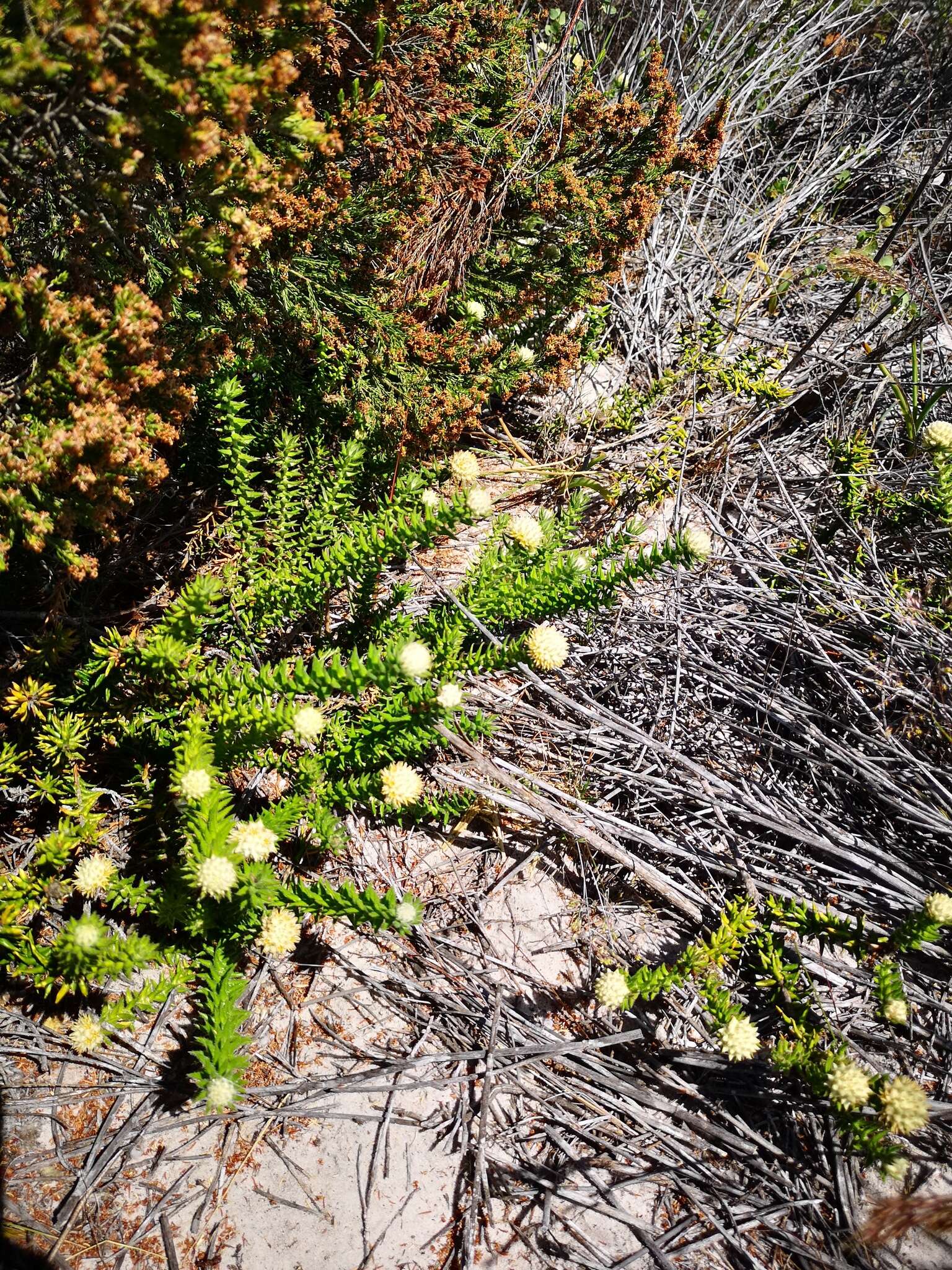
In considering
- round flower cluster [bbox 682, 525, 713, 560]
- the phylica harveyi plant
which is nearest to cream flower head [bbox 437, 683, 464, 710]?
the phylica harveyi plant

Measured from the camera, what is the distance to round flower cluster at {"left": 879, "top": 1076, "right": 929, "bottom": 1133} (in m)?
1.61

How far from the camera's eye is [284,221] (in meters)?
1.92

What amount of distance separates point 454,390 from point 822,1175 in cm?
245

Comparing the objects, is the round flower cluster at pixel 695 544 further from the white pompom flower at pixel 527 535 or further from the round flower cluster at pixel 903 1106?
the round flower cluster at pixel 903 1106

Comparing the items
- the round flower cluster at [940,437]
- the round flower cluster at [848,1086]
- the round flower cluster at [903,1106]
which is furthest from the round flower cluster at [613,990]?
the round flower cluster at [940,437]

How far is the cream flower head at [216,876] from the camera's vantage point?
1515 millimetres

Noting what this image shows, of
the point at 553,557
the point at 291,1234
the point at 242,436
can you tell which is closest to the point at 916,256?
the point at 553,557

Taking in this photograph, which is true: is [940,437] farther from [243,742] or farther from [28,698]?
[28,698]

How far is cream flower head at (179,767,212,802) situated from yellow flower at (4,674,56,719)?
0.57m

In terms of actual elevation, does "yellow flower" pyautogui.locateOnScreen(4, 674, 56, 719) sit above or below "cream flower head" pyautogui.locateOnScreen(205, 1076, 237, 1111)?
above

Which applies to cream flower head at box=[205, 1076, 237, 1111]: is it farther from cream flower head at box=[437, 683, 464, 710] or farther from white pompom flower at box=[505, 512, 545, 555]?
white pompom flower at box=[505, 512, 545, 555]

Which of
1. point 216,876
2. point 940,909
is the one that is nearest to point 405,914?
point 216,876

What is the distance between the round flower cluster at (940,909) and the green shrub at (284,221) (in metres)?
1.95

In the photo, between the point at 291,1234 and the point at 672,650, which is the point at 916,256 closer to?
the point at 672,650
